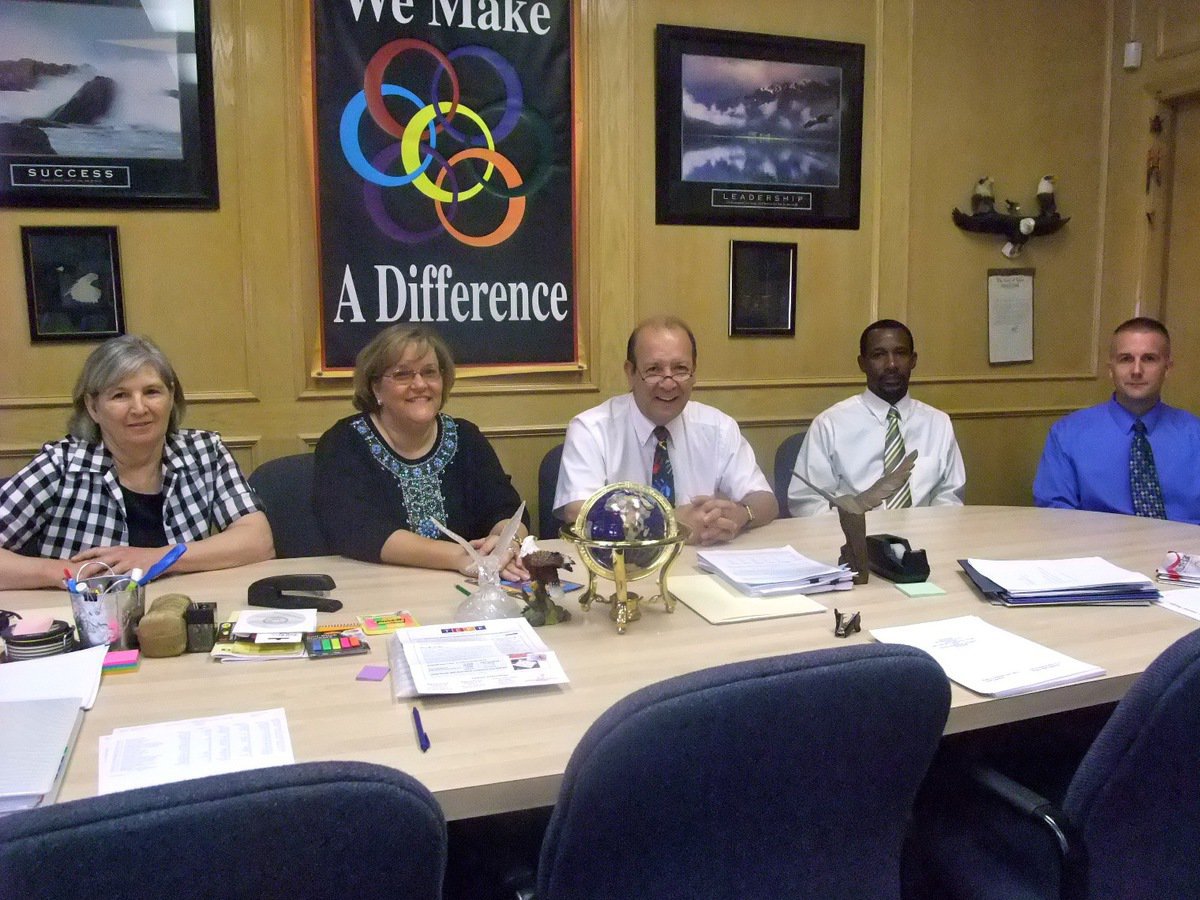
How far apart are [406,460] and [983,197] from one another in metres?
2.77

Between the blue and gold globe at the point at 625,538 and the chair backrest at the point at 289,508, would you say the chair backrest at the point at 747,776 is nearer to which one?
the blue and gold globe at the point at 625,538

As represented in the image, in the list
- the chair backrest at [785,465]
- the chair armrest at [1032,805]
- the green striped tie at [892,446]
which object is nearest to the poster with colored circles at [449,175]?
the chair backrest at [785,465]

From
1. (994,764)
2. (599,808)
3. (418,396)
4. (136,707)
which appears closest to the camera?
(599,808)

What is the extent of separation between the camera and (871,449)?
3.31 metres

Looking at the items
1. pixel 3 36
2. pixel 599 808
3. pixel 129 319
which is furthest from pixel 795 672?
pixel 3 36

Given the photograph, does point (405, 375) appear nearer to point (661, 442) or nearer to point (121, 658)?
point (661, 442)

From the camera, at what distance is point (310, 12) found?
2.97m

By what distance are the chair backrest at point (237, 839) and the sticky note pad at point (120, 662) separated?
0.84m

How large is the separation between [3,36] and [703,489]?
2478mm

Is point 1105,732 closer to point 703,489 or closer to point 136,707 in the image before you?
point 136,707

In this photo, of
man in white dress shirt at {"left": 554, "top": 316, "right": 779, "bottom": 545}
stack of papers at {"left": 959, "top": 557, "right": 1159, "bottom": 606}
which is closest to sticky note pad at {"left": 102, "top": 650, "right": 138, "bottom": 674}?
man in white dress shirt at {"left": 554, "top": 316, "right": 779, "bottom": 545}

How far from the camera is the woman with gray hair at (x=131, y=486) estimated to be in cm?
203

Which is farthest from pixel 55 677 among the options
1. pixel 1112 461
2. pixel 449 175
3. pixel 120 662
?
pixel 1112 461

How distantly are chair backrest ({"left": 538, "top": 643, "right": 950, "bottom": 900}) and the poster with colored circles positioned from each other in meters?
2.53
